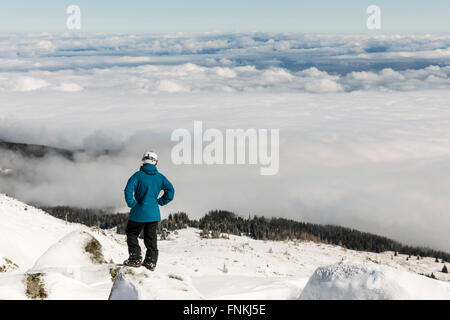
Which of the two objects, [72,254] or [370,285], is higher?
[370,285]

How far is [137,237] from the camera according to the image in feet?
43.2

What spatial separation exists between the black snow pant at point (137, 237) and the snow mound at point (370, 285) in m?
5.49

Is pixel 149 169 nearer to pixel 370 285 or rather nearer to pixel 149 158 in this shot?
pixel 149 158

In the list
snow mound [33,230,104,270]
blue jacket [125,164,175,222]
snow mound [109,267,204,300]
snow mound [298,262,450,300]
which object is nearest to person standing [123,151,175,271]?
blue jacket [125,164,175,222]

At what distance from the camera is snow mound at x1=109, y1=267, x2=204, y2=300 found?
10641 mm

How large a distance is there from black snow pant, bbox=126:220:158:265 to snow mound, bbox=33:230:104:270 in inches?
267

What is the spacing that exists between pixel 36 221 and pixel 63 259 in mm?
24264

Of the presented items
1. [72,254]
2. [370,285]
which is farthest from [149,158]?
[72,254]

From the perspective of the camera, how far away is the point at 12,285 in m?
12.0

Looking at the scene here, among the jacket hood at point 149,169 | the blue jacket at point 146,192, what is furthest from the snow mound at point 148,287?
the jacket hood at point 149,169

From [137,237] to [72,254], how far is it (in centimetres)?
823

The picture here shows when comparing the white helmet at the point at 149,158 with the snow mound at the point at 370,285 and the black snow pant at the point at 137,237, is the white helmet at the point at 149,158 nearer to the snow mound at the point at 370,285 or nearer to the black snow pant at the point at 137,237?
the black snow pant at the point at 137,237
